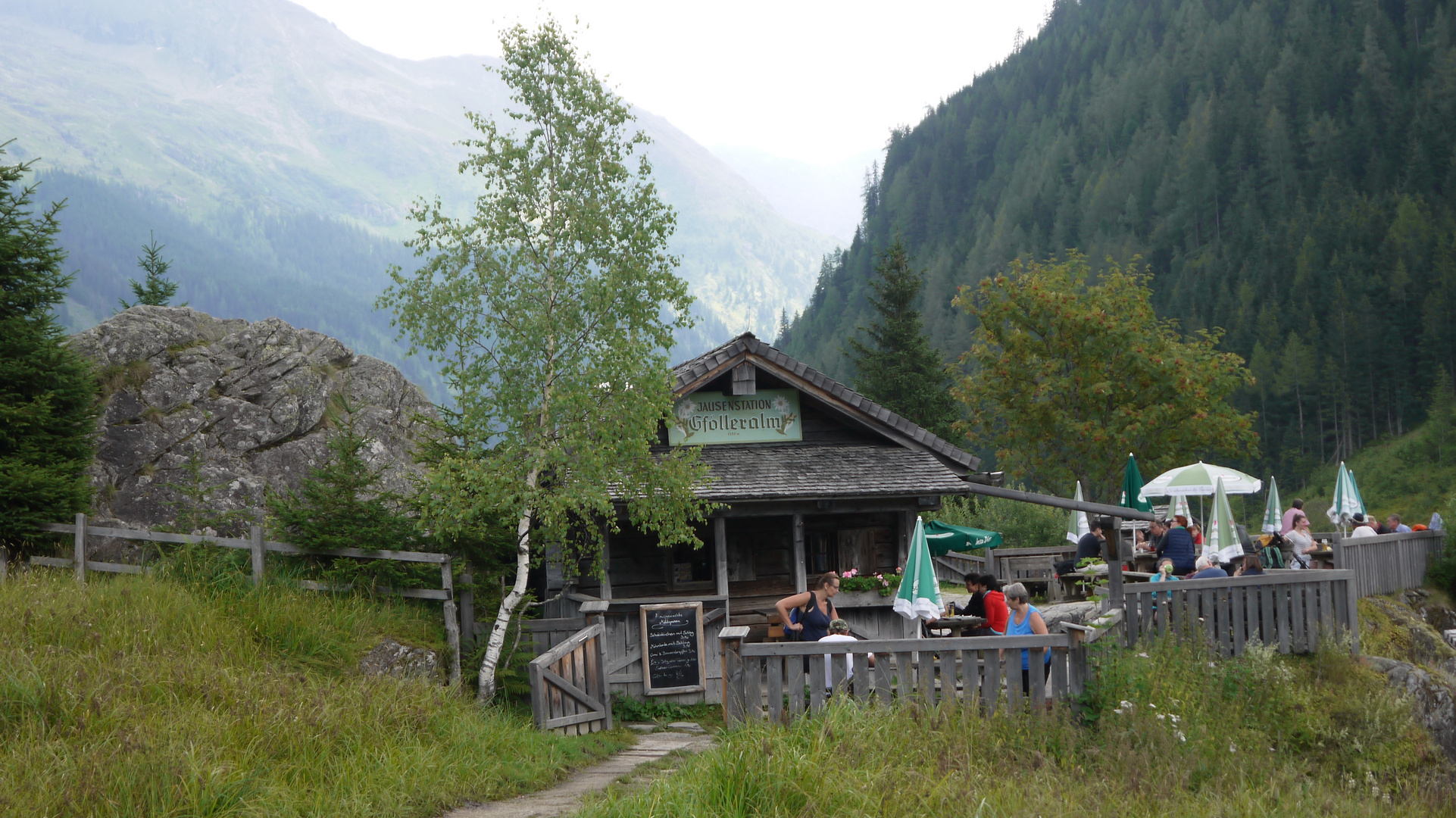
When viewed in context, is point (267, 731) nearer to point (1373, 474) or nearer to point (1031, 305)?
point (1031, 305)

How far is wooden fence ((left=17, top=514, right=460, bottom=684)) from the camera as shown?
1261 cm

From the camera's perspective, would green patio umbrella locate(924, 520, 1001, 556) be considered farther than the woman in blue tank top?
Yes

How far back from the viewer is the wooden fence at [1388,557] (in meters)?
17.6

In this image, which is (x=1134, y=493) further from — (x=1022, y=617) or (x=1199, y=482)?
(x=1022, y=617)

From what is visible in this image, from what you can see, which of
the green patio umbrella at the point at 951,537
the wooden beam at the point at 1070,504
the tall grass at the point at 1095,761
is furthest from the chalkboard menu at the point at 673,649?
the tall grass at the point at 1095,761

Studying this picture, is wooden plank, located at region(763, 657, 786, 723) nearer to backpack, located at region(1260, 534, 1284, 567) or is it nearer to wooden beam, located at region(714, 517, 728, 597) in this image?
wooden beam, located at region(714, 517, 728, 597)

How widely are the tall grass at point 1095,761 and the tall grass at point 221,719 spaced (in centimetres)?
201

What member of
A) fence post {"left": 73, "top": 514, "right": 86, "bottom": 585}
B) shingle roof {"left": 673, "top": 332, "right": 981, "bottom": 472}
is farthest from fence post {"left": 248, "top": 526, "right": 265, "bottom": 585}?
shingle roof {"left": 673, "top": 332, "right": 981, "bottom": 472}

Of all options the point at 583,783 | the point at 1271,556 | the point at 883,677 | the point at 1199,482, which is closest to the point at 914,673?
the point at 883,677

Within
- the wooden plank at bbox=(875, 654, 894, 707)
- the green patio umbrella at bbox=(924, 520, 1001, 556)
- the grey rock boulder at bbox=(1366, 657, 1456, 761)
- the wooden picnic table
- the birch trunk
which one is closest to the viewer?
the wooden plank at bbox=(875, 654, 894, 707)

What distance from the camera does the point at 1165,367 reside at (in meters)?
32.1

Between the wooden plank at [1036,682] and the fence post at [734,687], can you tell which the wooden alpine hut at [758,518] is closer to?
the fence post at [734,687]

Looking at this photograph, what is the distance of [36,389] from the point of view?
553 inches

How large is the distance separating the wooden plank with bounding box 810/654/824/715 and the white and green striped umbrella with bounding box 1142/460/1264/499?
14.3 m
